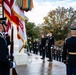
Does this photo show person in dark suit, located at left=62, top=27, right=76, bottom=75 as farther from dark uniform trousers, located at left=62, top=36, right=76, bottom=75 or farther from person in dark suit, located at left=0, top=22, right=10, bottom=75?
person in dark suit, located at left=0, top=22, right=10, bottom=75

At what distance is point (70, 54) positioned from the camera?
25.6 ft

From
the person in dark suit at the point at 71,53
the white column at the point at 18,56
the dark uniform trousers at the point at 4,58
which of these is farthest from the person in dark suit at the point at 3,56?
the white column at the point at 18,56

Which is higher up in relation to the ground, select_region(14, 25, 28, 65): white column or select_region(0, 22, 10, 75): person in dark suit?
select_region(0, 22, 10, 75): person in dark suit

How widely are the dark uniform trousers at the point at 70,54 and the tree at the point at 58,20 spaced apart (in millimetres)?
44035

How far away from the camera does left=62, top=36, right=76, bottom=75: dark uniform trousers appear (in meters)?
7.72

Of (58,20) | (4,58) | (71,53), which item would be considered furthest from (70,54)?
(58,20)

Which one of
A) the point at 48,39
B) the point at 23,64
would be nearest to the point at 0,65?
the point at 23,64

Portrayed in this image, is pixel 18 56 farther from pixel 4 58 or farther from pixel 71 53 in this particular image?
pixel 4 58

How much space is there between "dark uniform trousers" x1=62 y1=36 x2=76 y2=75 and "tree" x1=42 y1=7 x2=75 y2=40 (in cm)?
4403

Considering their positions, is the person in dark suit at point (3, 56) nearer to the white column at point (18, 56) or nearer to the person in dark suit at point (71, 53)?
the person in dark suit at point (71, 53)

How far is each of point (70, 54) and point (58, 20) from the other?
154ft

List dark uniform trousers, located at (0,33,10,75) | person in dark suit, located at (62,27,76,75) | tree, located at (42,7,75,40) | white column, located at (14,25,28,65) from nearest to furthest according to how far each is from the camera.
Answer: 1. dark uniform trousers, located at (0,33,10,75)
2. person in dark suit, located at (62,27,76,75)
3. white column, located at (14,25,28,65)
4. tree, located at (42,7,75,40)

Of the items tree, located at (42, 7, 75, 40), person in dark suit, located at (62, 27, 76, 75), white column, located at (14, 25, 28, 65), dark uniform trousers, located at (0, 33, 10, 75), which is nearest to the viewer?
dark uniform trousers, located at (0, 33, 10, 75)

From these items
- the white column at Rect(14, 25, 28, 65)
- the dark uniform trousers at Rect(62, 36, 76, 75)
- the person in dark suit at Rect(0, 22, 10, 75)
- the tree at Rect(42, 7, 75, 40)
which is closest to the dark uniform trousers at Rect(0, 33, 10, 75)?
the person in dark suit at Rect(0, 22, 10, 75)
